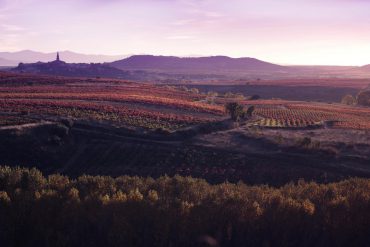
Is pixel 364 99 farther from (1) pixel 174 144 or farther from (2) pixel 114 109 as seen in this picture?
(1) pixel 174 144

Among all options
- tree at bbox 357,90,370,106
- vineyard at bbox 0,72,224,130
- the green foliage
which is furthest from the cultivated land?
tree at bbox 357,90,370,106

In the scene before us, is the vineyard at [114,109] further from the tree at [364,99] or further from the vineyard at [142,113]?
the tree at [364,99]

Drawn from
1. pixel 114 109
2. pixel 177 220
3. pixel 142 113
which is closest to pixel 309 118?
pixel 142 113

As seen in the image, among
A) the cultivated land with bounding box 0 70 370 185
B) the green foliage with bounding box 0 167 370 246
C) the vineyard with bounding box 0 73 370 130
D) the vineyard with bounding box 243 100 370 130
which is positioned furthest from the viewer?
the vineyard with bounding box 243 100 370 130

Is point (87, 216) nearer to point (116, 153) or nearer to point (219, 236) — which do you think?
point (219, 236)

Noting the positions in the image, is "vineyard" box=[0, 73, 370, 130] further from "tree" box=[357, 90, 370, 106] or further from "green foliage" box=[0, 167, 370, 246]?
"green foliage" box=[0, 167, 370, 246]

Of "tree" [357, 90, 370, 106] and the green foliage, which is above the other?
"tree" [357, 90, 370, 106]

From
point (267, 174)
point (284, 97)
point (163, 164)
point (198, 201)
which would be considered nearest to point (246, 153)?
point (267, 174)
